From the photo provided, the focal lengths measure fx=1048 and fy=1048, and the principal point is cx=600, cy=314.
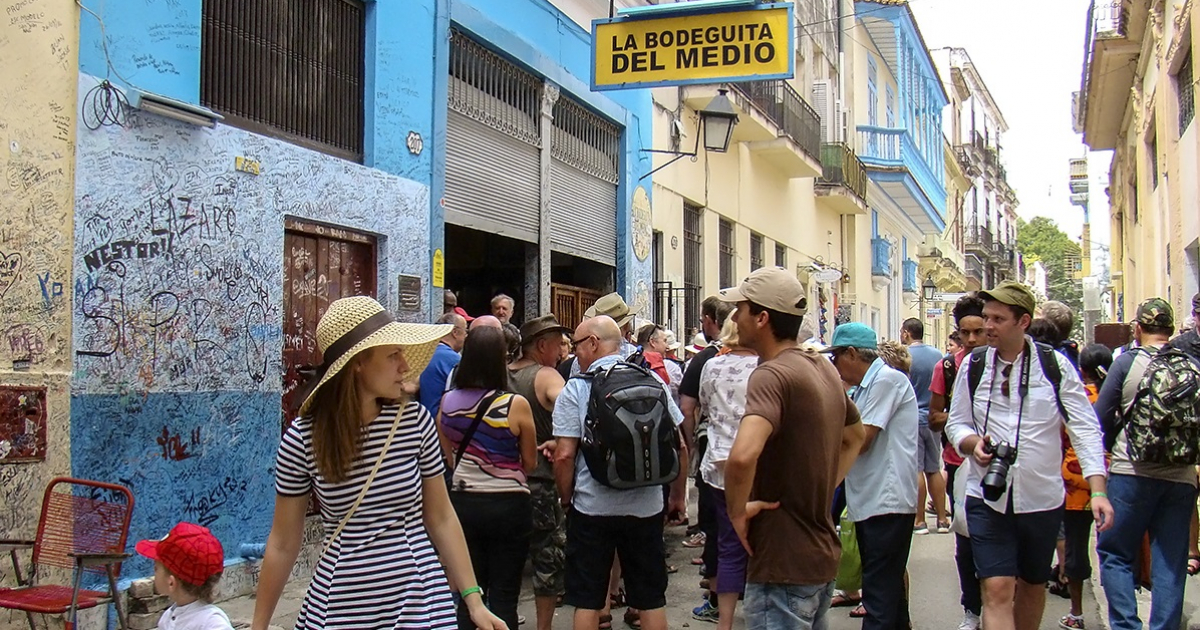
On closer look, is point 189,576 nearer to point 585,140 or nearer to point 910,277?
point 585,140

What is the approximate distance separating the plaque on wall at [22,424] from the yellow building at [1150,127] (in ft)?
33.2

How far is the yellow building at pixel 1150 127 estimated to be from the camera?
449 inches

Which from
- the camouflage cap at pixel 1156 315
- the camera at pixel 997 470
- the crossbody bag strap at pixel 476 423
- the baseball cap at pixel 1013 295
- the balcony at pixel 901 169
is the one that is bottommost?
the camera at pixel 997 470

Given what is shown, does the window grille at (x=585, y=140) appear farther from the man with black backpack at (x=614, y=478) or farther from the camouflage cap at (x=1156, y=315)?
the camouflage cap at (x=1156, y=315)

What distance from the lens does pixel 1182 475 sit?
5.07 meters

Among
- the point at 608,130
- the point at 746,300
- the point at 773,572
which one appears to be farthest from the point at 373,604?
the point at 608,130

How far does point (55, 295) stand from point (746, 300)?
3739mm

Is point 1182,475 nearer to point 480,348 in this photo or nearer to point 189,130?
point 480,348

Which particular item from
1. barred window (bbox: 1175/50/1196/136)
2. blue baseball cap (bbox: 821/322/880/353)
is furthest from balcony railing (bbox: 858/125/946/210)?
blue baseball cap (bbox: 821/322/880/353)

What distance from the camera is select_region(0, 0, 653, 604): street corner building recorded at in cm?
529

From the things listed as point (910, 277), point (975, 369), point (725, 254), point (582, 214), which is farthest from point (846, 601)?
point (910, 277)

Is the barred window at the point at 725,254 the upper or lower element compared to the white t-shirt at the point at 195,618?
upper

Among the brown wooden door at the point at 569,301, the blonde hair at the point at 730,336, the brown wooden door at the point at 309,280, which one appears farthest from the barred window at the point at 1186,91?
the brown wooden door at the point at 309,280

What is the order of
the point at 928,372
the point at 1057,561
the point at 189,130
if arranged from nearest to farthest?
the point at 189,130 < the point at 1057,561 < the point at 928,372
